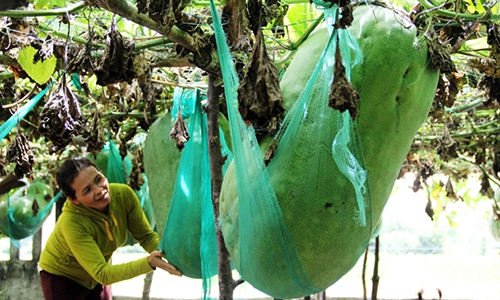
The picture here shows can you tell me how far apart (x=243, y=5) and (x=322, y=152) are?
0.39 meters

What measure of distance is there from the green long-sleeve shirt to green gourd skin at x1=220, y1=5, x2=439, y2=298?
1.53 m

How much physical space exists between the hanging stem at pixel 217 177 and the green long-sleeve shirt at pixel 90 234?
1048 mm

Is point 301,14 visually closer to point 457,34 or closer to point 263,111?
point 457,34

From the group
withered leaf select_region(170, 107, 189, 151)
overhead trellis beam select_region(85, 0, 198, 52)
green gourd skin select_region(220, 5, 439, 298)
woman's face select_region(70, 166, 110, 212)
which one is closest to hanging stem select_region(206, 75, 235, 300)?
withered leaf select_region(170, 107, 189, 151)

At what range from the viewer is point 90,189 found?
298 cm

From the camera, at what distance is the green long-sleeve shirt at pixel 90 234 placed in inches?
113

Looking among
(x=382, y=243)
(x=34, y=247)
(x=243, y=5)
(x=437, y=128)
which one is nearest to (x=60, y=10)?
(x=243, y=5)

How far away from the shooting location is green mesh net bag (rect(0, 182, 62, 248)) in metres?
6.81

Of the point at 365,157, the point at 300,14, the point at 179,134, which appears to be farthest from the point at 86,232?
the point at 365,157

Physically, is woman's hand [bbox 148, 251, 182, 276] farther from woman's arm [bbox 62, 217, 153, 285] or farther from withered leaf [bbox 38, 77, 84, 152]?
withered leaf [bbox 38, 77, 84, 152]

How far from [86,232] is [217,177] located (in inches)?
46.3

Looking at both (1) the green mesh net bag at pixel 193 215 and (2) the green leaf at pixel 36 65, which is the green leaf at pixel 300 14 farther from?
(2) the green leaf at pixel 36 65

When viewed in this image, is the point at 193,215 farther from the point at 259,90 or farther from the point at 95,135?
the point at 259,90

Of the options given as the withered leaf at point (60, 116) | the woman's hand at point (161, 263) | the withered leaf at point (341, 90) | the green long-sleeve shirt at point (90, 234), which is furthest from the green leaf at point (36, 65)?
the withered leaf at point (341, 90)
